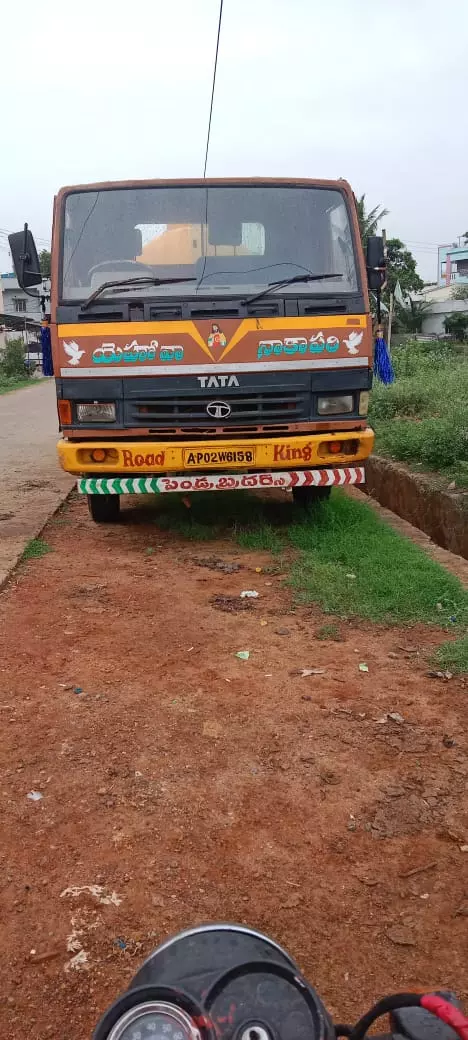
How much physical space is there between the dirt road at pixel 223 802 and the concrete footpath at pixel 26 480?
5.54ft

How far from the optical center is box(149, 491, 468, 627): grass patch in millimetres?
4164

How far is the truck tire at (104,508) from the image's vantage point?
615 centimetres

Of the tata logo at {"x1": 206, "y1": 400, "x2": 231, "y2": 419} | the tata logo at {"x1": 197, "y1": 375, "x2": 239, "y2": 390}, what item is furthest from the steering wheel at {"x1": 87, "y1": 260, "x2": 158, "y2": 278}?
the tata logo at {"x1": 206, "y1": 400, "x2": 231, "y2": 419}

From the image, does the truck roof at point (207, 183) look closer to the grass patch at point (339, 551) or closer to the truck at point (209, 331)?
the truck at point (209, 331)

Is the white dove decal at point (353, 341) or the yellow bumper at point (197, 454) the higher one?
the white dove decal at point (353, 341)

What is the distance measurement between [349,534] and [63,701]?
9.27ft

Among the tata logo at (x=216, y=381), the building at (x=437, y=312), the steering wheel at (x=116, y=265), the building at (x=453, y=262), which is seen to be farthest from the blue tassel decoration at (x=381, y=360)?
the building at (x=453, y=262)

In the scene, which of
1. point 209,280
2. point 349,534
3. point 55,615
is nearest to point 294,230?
point 209,280

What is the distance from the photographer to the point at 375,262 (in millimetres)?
5465

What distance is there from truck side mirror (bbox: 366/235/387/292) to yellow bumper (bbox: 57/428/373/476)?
1.16 metres

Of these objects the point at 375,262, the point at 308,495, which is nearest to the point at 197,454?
the point at 308,495

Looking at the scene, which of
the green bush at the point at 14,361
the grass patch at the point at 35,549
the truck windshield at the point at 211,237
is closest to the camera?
the truck windshield at the point at 211,237

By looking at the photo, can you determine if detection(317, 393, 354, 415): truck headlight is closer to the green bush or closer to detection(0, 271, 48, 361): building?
the green bush

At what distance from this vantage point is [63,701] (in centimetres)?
319
